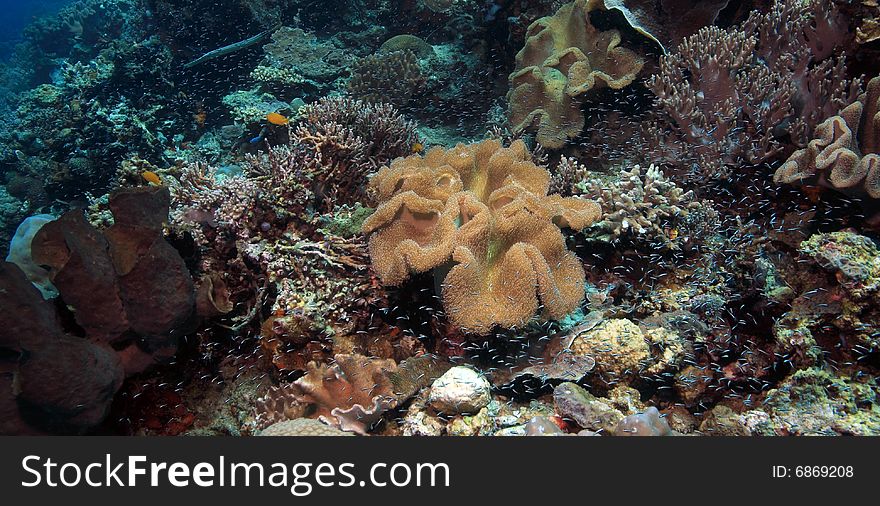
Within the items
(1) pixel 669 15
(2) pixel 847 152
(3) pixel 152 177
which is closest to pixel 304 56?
(3) pixel 152 177

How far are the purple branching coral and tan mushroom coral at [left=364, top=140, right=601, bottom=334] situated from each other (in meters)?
2.21

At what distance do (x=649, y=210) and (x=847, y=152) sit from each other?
1464 millimetres

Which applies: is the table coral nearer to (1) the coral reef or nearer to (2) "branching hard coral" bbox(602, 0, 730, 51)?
(1) the coral reef

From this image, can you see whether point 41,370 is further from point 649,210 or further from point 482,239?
point 649,210

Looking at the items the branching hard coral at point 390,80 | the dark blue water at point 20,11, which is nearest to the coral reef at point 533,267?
the branching hard coral at point 390,80

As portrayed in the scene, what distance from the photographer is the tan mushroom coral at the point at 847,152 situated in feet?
11.4

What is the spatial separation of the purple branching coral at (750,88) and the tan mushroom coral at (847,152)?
0.34 m

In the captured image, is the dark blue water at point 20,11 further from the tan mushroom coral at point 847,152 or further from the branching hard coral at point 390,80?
the tan mushroom coral at point 847,152

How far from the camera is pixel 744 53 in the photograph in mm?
4809

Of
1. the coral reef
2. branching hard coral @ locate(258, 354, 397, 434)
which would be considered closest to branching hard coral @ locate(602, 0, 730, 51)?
the coral reef

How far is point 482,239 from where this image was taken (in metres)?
3.19

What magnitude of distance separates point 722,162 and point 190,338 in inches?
210

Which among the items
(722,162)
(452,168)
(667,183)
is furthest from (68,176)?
(722,162)
